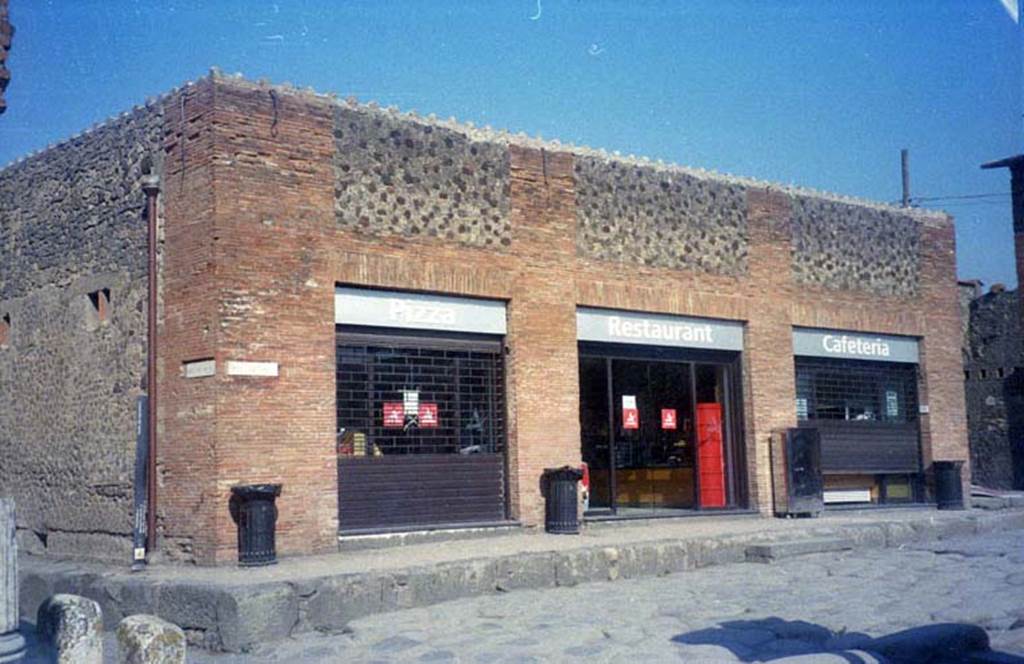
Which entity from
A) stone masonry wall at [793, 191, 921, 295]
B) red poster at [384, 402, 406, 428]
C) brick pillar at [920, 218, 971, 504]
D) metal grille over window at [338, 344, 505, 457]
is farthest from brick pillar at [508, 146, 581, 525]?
brick pillar at [920, 218, 971, 504]

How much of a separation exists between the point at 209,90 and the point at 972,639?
32.6ft

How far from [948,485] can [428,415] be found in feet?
35.5

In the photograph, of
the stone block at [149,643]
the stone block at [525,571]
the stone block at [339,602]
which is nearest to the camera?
the stone block at [149,643]

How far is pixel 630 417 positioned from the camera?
1745cm

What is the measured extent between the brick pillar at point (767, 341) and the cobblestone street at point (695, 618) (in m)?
4.73

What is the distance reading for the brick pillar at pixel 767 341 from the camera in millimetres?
17969

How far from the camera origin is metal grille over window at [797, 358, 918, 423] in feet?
63.7

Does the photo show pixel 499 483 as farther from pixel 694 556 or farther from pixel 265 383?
pixel 265 383

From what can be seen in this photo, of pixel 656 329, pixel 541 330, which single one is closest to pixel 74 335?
pixel 541 330

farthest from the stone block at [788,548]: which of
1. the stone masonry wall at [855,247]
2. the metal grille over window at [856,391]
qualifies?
the stone masonry wall at [855,247]

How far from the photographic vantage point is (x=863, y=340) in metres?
20.2

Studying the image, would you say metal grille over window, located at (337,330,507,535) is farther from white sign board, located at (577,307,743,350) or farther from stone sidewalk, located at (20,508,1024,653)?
white sign board, located at (577,307,743,350)

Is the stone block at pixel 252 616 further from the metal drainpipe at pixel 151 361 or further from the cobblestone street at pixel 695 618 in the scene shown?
the metal drainpipe at pixel 151 361

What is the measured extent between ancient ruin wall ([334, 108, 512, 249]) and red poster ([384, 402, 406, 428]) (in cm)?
221
